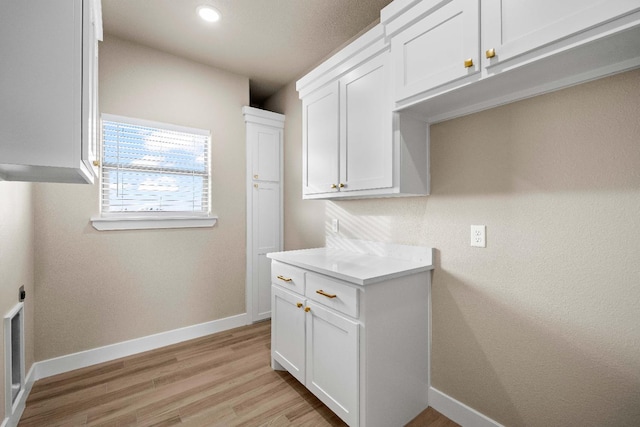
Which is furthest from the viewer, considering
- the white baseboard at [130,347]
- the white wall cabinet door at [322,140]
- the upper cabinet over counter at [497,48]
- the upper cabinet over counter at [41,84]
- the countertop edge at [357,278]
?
the white baseboard at [130,347]

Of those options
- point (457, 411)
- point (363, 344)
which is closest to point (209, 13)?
point (363, 344)

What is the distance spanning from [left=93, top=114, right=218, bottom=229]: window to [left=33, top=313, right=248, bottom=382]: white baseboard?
1.14 metres

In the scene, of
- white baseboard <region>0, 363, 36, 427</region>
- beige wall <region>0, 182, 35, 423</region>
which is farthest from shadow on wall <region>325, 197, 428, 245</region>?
white baseboard <region>0, 363, 36, 427</region>

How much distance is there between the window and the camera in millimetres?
2566

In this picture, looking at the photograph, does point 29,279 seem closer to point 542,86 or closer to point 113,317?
point 113,317

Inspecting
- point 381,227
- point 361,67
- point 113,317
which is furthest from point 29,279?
point 361,67

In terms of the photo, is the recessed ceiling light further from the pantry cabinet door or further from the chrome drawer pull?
the chrome drawer pull

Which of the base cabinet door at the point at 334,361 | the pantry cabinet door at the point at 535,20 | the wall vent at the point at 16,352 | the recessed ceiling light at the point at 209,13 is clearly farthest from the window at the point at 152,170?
the pantry cabinet door at the point at 535,20

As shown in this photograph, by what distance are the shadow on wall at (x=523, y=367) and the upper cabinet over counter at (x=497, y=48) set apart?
3.37 ft

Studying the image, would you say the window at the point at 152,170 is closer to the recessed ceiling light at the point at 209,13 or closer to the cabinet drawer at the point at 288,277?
the recessed ceiling light at the point at 209,13

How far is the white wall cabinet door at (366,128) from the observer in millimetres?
1778

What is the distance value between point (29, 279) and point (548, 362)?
11.1 ft

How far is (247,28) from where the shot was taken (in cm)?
245

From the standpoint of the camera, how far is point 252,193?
336 centimetres
